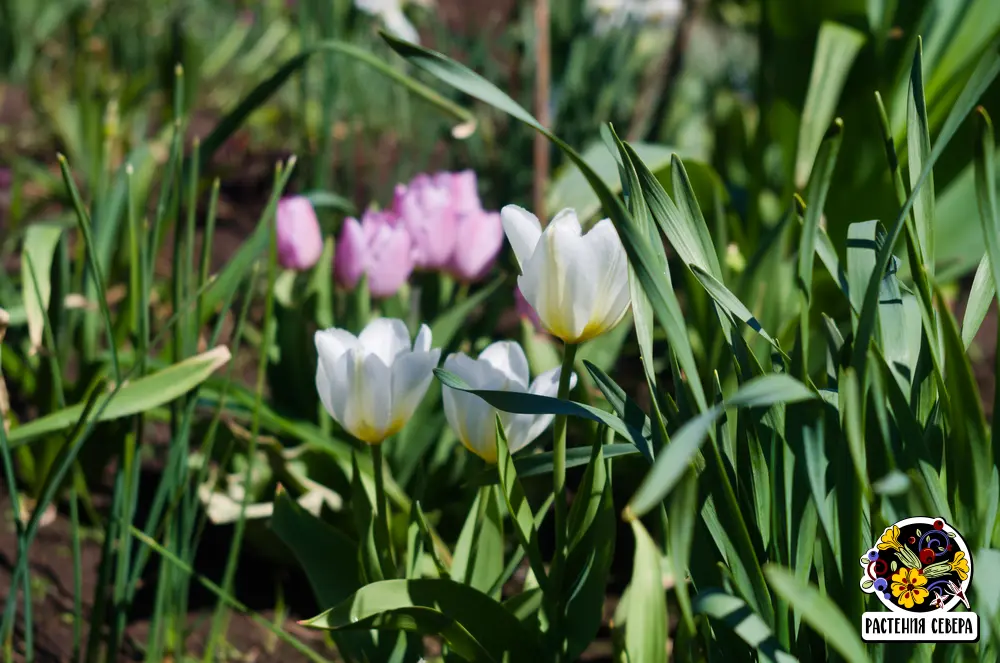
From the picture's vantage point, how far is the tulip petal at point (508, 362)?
77cm

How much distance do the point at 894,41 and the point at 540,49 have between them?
0.62m

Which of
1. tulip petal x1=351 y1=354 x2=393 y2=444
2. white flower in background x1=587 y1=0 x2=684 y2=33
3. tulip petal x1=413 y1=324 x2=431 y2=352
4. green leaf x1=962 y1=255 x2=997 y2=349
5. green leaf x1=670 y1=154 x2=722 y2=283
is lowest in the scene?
tulip petal x1=351 y1=354 x2=393 y2=444

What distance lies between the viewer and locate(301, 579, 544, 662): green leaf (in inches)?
28.7

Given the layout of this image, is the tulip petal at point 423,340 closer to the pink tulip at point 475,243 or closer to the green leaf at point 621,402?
the green leaf at point 621,402

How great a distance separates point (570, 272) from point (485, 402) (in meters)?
0.13

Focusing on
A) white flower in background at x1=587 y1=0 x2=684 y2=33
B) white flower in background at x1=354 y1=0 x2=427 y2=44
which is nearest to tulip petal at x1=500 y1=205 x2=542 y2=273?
white flower in background at x1=354 y1=0 x2=427 y2=44

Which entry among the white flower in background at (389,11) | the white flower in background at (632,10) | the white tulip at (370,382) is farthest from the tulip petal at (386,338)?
the white flower in background at (632,10)

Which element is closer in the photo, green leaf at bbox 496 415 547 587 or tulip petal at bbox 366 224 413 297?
green leaf at bbox 496 415 547 587

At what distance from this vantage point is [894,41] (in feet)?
5.37

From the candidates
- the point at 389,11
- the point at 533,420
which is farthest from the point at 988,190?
the point at 389,11

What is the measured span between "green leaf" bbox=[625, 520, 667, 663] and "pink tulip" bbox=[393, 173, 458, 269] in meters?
0.66

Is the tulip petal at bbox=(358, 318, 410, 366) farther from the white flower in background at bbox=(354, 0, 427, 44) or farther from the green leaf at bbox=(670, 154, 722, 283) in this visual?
the white flower in background at bbox=(354, 0, 427, 44)

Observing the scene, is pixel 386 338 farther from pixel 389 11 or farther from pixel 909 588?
pixel 389 11

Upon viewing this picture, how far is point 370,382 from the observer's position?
0.75 metres
